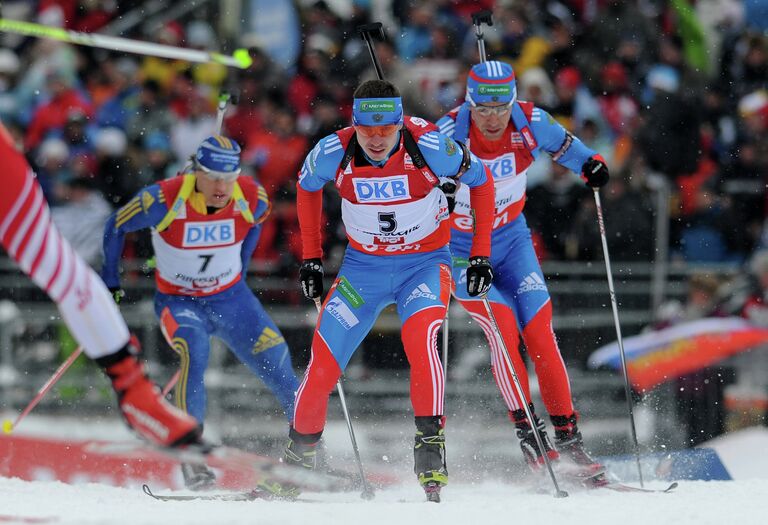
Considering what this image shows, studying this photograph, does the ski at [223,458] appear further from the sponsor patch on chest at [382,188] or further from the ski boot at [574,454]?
the ski boot at [574,454]

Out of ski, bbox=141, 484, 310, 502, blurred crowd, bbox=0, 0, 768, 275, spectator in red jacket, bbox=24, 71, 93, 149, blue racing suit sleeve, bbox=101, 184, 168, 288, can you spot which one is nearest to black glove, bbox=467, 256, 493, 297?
ski, bbox=141, 484, 310, 502

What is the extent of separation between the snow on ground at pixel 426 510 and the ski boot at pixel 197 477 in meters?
1.09

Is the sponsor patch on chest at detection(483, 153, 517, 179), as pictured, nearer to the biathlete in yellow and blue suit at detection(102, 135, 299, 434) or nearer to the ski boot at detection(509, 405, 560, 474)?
the ski boot at detection(509, 405, 560, 474)

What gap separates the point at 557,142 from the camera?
7.26 meters

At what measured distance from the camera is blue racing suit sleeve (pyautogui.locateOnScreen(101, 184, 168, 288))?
7.43 m

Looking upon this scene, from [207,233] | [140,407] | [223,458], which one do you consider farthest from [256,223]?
[140,407]

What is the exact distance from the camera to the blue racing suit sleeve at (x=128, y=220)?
7.43 m

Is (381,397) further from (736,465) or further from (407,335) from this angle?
(407,335)

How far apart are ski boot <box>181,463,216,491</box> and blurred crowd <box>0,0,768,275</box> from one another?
258cm

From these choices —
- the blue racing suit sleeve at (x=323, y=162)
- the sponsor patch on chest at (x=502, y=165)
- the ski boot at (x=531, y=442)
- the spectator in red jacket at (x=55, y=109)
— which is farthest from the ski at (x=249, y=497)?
Answer: the spectator in red jacket at (x=55, y=109)

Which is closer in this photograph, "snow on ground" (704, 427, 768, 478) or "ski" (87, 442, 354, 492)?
"ski" (87, 442, 354, 492)

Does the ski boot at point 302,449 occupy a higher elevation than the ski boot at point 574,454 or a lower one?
higher

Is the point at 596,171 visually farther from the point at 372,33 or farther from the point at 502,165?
the point at 372,33

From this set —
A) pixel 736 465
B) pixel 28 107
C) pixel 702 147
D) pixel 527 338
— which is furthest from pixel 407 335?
pixel 28 107
